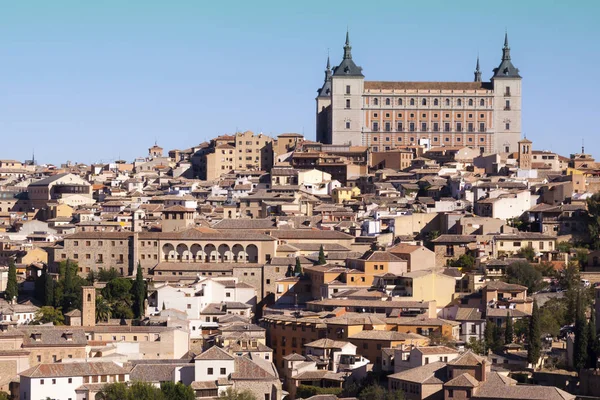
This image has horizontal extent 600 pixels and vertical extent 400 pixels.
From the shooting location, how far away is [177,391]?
162 ft

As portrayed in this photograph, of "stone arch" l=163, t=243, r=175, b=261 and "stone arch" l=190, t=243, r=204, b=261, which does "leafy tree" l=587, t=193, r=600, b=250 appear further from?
"stone arch" l=163, t=243, r=175, b=261

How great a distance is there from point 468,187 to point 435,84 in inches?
1221

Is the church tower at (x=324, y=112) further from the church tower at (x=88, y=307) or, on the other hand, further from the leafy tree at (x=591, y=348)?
the leafy tree at (x=591, y=348)

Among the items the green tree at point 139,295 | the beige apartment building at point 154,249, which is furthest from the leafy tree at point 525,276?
the green tree at point 139,295

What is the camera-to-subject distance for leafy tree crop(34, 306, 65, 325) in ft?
202

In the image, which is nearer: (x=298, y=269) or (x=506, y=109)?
(x=298, y=269)

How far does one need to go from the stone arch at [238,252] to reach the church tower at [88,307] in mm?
9755

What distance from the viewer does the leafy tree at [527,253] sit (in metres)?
65.4

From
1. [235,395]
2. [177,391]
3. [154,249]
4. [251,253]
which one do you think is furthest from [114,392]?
[154,249]

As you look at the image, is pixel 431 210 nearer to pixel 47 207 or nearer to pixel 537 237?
pixel 537 237

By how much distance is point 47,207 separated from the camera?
3585 inches

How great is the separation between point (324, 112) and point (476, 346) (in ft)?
202

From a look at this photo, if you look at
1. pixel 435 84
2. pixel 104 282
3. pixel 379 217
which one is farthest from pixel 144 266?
pixel 435 84

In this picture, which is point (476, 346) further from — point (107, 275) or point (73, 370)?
point (107, 275)
